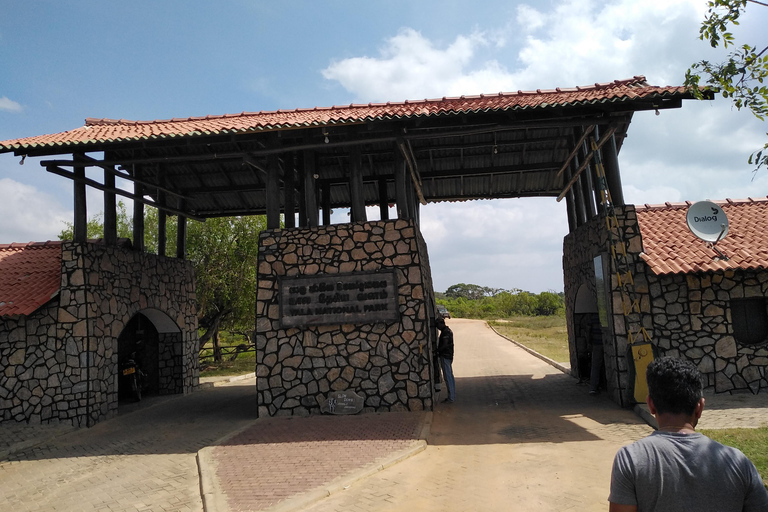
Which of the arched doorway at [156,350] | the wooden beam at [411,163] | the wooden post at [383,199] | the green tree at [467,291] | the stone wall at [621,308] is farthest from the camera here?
the green tree at [467,291]

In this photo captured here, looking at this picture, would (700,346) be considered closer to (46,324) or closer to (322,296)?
(322,296)

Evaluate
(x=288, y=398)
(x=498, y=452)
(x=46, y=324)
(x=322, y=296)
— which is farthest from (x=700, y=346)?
(x=46, y=324)

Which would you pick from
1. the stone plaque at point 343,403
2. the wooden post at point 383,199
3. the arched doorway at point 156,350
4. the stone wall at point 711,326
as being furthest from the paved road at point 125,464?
the stone wall at point 711,326

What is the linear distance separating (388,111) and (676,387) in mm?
A: 8648

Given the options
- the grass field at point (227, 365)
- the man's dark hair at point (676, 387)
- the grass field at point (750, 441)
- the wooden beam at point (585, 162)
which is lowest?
the grass field at point (227, 365)

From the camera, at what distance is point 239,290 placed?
21.0 meters

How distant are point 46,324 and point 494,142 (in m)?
10.5

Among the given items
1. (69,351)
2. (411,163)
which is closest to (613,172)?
(411,163)

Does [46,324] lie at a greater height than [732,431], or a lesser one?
greater

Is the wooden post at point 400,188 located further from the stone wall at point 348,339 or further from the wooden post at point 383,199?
the wooden post at point 383,199

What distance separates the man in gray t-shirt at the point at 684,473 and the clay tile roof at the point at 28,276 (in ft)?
36.4

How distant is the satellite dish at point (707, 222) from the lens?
9898mm

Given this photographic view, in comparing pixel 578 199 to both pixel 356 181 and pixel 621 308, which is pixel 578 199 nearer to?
pixel 621 308

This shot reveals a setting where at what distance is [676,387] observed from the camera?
2309mm
